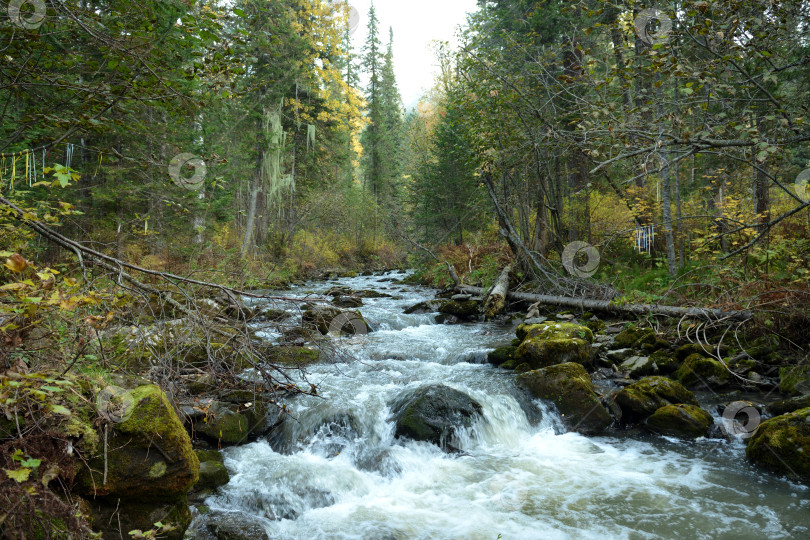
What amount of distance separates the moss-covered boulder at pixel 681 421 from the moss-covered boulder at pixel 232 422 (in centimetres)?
514

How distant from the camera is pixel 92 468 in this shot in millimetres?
3033

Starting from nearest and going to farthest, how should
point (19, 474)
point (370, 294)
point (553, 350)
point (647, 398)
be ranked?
1. point (19, 474)
2. point (647, 398)
3. point (553, 350)
4. point (370, 294)

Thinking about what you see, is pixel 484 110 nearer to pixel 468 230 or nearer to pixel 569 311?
pixel 569 311

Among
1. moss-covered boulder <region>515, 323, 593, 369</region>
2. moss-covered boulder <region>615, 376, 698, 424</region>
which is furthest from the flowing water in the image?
moss-covered boulder <region>515, 323, 593, 369</region>

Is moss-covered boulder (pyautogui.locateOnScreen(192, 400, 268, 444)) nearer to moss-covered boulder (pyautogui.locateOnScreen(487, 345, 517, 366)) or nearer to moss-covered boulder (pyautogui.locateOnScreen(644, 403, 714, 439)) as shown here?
moss-covered boulder (pyautogui.locateOnScreen(487, 345, 517, 366))

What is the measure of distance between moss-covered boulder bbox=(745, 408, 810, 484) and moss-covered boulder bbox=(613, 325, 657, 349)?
321cm

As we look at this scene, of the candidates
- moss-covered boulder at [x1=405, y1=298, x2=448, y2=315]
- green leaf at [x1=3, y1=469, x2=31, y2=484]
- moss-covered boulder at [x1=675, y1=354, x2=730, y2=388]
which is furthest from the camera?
moss-covered boulder at [x1=405, y1=298, x2=448, y2=315]

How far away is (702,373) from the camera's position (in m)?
6.62

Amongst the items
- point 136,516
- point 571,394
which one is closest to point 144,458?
point 136,516

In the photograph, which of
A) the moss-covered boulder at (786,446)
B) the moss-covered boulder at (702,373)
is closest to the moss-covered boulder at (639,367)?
the moss-covered boulder at (702,373)

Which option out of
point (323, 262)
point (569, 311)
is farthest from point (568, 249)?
point (323, 262)

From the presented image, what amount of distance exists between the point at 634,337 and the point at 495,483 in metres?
4.91

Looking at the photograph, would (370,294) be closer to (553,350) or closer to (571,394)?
(553,350)

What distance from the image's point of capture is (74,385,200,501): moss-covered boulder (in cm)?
307
